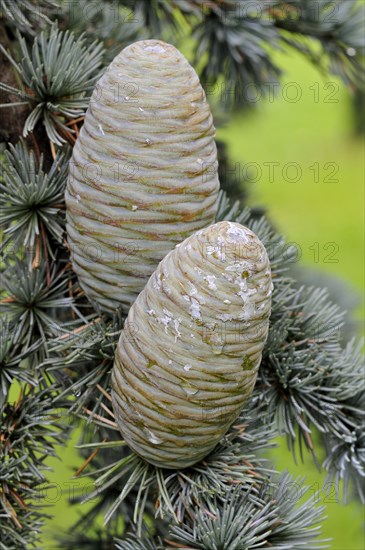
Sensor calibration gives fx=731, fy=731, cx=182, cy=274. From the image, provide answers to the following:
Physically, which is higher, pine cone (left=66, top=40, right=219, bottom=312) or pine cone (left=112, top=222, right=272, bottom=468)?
pine cone (left=66, top=40, right=219, bottom=312)

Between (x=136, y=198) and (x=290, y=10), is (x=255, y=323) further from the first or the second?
(x=290, y=10)

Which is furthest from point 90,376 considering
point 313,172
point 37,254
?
point 313,172

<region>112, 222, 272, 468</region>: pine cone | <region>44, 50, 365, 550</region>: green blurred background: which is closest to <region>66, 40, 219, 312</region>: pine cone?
<region>112, 222, 272, 468</region>: pine cone

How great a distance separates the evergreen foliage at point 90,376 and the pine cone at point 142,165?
0.06 meters

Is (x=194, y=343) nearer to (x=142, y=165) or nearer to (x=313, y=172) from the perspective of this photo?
(x=142, y=165)

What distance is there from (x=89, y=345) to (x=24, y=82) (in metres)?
0.24

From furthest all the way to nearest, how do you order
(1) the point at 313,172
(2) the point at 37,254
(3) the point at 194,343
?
(1) the point at 313,172 → (2) the point at 37,254 → (3) the point at 194,343

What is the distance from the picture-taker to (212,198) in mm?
566

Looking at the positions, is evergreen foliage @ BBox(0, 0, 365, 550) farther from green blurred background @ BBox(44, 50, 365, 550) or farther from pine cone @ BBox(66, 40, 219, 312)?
green blurred background @ BBox(44, 50, 365, 550)

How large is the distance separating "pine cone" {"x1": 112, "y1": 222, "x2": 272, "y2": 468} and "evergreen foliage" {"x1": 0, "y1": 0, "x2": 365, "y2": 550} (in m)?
0.05

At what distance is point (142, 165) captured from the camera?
1.76ft

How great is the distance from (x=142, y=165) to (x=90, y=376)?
0.60ft

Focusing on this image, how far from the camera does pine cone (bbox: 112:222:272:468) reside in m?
0.50

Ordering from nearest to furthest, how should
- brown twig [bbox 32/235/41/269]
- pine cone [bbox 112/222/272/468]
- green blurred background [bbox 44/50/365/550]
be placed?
1. pine cone [bbox 112/222/272/468]
2. brown twig [bbox 32/235/41/269]
3. green blurred background [bbox 44/50/365/550]
